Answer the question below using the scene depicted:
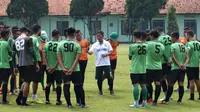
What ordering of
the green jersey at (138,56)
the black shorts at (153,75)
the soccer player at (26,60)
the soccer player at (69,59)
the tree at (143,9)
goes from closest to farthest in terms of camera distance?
the soccer player at (69,59) → the green jersey at (138,56) → the soccer player at (26,60) → the black shorts at (153,75) → the tree at (143,9)

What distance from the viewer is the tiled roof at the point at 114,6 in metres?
57.6

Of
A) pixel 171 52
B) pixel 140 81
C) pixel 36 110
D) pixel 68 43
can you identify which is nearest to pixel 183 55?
pixel 171 52

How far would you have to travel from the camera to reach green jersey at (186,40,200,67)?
1370 centimetres

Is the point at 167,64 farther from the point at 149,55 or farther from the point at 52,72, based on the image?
the point at 52,72

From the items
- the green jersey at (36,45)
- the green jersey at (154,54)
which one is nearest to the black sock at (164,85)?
the green jersey at (154,54)

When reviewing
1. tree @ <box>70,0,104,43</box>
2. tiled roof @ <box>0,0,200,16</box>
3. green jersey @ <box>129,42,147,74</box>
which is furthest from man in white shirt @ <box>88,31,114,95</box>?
tiled roof @ <box>0,0,200,16</box>

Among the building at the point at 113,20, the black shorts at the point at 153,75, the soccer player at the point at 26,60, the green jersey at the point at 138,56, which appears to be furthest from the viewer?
the building at the point at 113,20

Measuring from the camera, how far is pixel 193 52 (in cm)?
1378

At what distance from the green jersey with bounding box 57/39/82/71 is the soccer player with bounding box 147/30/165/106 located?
1.99 meters

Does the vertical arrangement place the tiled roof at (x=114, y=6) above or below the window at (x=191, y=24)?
above

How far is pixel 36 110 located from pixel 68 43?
188cm

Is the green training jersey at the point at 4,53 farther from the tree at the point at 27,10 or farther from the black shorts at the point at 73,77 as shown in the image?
the tree at the point at 27,10

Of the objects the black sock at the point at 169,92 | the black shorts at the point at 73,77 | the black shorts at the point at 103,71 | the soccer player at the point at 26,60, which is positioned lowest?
the black sock at the point at 169,92

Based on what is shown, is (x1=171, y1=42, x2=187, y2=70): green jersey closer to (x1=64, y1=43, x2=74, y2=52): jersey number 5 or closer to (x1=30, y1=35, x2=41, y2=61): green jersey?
(x1=64, y1=43, x2=74, y2=52): jersey number 5
